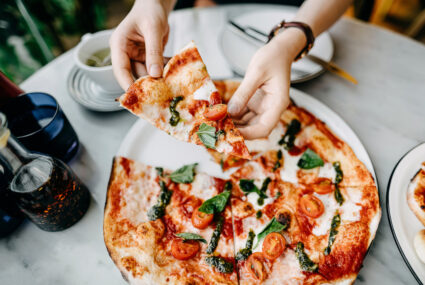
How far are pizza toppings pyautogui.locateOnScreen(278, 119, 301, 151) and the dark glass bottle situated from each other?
142 cm

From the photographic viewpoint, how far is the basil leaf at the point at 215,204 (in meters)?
1.71

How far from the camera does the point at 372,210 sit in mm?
1578

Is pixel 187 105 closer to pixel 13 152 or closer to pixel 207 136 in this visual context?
pixel 207 136

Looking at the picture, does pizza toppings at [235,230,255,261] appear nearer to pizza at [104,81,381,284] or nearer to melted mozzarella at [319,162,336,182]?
pizza at [104,81,381,284]

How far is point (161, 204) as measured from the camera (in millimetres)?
1780

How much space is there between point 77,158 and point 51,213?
58 cm

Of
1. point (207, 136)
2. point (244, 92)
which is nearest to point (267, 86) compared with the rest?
point (244, 92)

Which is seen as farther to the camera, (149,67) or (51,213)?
(149,67)

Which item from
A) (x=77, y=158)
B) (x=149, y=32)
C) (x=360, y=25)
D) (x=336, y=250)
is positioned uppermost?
(x=149, y=32)

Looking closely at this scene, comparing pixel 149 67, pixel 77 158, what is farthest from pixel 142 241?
pixel 149 67

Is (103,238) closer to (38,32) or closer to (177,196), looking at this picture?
(177,196)

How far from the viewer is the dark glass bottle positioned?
4.62ft

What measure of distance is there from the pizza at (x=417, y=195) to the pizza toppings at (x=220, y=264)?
42.8 inches

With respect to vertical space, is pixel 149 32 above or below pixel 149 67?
above
